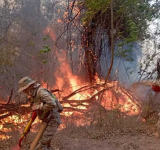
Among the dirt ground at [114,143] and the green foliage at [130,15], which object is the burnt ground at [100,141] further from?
the green foliage at [130,15]

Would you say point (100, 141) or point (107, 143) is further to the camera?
point (100, 141)

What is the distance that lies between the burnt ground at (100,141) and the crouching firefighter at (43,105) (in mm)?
897

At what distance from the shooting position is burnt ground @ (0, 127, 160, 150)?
503 centimetres

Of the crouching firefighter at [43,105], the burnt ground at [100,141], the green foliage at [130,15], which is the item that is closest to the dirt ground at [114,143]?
the burnt ground at [100,141]

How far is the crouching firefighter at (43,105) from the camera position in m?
3.87

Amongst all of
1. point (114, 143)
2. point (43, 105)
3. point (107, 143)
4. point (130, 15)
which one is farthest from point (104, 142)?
point (130, 15)

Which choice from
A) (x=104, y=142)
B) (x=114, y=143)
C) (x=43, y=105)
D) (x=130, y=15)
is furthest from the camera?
(x=130, y=15)

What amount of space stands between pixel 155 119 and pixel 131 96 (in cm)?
268

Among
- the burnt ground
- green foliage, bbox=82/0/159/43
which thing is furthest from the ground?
green foliage, bbox=82/0/159/43

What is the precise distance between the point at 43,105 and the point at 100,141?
2.44 metres

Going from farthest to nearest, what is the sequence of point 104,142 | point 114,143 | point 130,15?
1. point 130,15
2. point 104,142
3. point 114,143

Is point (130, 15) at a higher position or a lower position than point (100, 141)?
higher

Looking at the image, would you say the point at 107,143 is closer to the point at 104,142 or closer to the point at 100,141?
the point at 104,142

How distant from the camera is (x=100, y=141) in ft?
18.0
